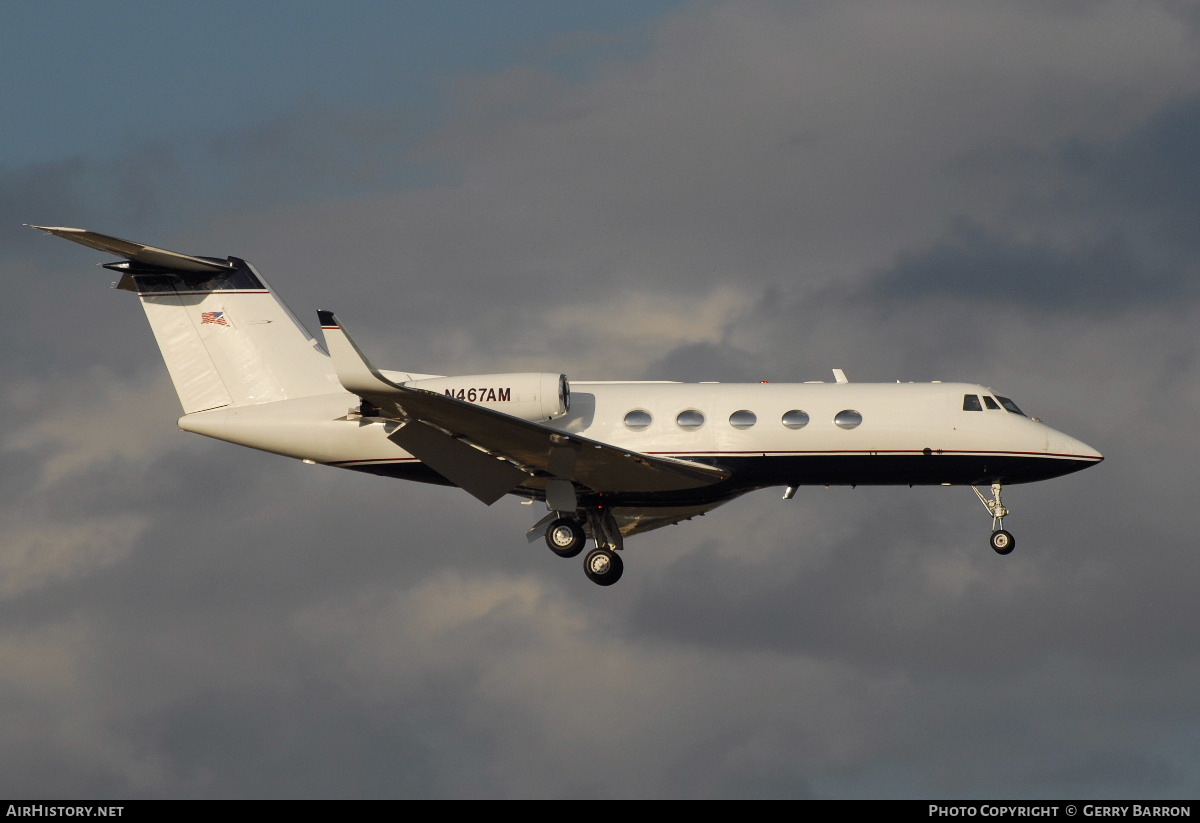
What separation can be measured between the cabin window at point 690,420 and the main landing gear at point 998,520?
18.4 feet

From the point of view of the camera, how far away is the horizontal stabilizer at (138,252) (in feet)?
105

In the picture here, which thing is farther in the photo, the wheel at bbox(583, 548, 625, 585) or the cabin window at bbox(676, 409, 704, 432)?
the wheel at bbox(583, 548, 625, 585)

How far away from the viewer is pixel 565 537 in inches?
1357

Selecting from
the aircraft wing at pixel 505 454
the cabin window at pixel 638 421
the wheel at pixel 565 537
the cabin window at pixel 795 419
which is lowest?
the wheel at pixel 565 537

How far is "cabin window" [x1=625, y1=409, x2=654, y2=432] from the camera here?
3341 centimetres

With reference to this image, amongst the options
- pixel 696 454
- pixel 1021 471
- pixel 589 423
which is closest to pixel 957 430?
pixel 1021 471

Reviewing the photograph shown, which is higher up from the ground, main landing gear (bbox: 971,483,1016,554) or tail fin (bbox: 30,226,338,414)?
tail fin (bbox: 30,226,338,414)

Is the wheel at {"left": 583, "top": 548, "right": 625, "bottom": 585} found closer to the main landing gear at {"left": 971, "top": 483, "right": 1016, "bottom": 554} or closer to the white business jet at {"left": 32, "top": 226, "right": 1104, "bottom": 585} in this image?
the white business jet at {"left": 32, "top": 226, "right": 1104, "bottom": 585}

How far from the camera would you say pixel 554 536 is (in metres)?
34.5

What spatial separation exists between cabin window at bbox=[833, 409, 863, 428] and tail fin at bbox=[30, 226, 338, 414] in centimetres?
1054

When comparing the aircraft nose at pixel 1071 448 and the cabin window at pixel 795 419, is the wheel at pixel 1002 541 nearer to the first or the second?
the aircraft nose at pixel 1071 448

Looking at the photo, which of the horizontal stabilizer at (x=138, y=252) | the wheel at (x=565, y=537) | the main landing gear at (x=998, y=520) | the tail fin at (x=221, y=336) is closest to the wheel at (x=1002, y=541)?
the main landing gear at (x=998, y=520)

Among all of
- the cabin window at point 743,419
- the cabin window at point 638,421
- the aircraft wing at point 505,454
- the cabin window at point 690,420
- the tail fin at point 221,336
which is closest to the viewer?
the aircraft wing at point 505,454

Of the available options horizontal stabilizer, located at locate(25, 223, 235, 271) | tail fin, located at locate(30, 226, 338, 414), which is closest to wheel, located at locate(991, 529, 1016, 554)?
tail fin, located at locate(30, 226, 338, 414)
